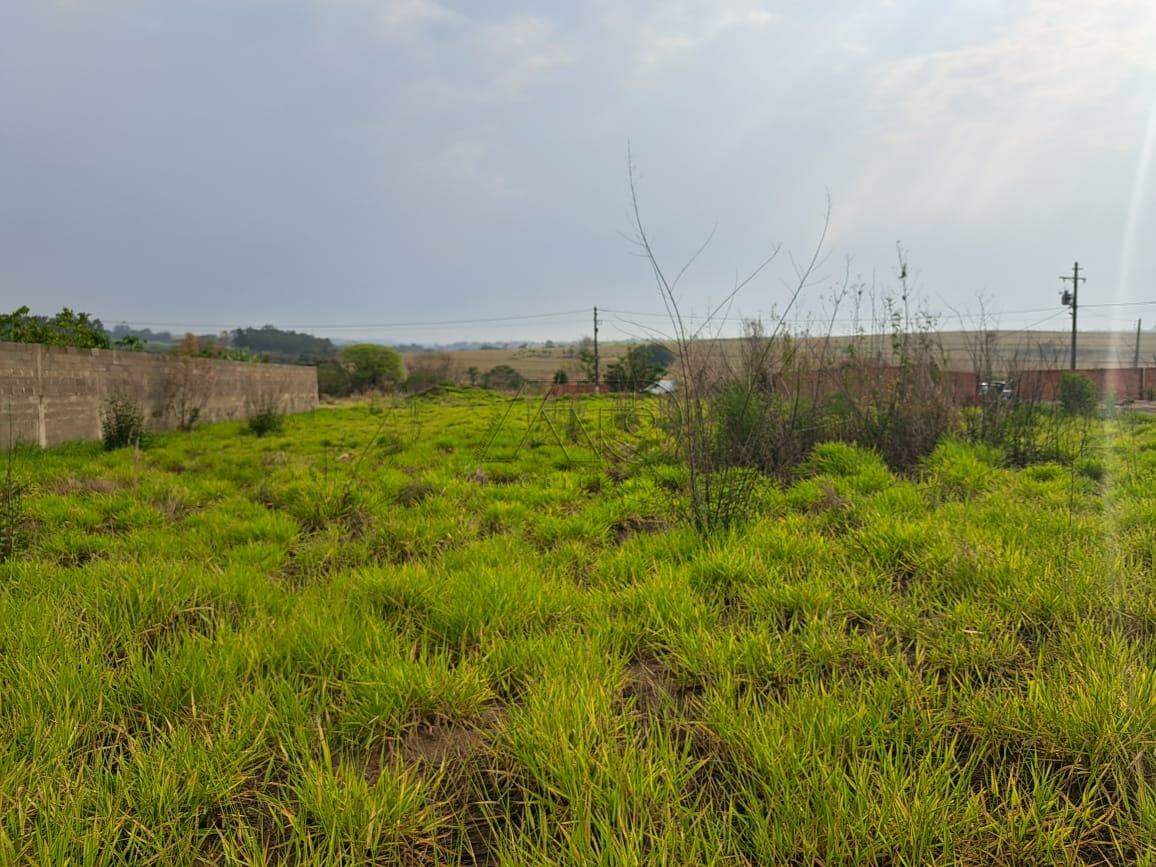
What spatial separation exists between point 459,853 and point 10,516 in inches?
139

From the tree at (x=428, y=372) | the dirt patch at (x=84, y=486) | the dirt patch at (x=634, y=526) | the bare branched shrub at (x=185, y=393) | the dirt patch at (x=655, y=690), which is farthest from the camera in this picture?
the tree at (x=428, y=372)

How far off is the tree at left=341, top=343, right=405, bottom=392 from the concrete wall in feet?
40.4

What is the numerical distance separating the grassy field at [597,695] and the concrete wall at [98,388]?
→ 5381mm

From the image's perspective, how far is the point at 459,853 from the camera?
48.2 inches

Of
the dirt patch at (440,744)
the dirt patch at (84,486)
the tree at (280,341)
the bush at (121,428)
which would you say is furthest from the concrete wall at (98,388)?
the tree at (280,341)

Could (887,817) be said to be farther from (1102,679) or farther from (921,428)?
(921,428)

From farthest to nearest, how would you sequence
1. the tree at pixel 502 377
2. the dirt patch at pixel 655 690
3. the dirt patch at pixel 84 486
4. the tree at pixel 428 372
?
the tree at pixel 502 377 → the tree at pixel 428 372 → the dirt patch at pixel 84 486 → the dirt patch at pixel 655 690

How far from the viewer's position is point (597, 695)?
5.37 ft

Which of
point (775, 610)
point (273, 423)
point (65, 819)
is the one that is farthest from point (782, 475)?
point (273, 423)

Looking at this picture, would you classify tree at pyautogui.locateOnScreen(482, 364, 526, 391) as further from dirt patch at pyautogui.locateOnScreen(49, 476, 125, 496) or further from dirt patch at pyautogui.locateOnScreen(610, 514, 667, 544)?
dirt patch at pyautogui.locateOnScreen(610, 514, 667, 544)

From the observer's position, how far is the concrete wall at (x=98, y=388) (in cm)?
689

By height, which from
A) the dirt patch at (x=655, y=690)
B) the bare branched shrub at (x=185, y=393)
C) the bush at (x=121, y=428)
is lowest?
the dirt patch at (x=655, y=690)

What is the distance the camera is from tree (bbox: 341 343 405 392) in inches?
1030

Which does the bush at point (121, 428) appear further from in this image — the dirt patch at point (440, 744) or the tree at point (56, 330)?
the dirt patch at point (440, 744)
